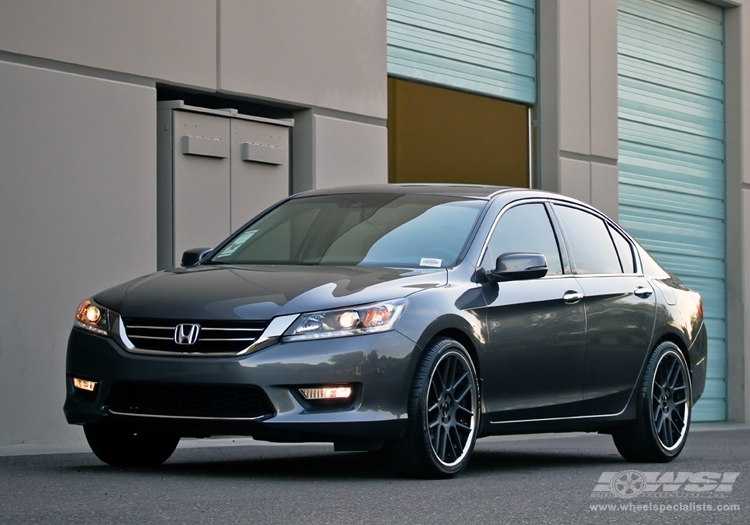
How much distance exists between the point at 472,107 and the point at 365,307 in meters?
10.4

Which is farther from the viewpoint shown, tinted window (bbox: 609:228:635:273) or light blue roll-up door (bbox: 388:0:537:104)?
light blue roll-up door (bbox: 388:0:537:104)

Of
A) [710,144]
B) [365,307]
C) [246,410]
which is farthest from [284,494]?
[710,144]

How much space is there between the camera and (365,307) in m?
6.74

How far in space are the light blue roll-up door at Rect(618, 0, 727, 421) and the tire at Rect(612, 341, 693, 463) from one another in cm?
985

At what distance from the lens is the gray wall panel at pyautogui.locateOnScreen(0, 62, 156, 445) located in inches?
416

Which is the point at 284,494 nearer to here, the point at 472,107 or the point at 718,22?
the point at 472,107

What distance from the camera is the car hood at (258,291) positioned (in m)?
6.68

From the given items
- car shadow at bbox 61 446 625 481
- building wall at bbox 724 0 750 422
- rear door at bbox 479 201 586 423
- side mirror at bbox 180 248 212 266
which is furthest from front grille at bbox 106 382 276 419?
building wall at bbox 724 0 750 422

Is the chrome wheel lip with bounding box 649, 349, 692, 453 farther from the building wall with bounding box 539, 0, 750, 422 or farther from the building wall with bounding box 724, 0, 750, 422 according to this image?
Answer: the building wall with bounding box 724, 0, 750, 422

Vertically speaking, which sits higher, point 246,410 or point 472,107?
point 472,107

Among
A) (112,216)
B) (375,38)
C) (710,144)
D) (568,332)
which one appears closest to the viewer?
(568,332)

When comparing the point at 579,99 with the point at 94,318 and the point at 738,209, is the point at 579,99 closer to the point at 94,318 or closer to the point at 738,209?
the point at 738,209

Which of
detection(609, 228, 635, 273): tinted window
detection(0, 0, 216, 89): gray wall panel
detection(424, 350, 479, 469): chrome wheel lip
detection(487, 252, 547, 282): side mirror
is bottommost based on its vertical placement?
detection(424, 350, 479, 469): chrome wheel lip

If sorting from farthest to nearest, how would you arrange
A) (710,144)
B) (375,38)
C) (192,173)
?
(710,144) → (375,38) → (192,173)
